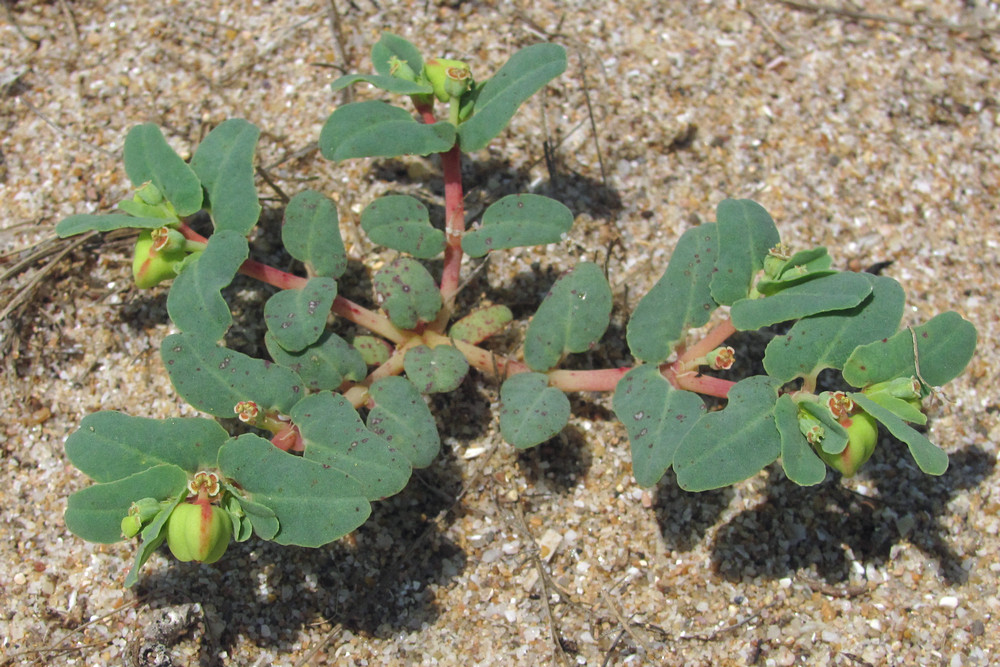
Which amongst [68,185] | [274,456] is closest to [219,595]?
[274,456]

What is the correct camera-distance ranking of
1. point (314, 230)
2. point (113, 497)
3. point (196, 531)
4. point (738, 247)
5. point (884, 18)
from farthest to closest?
point (884, 18)
point (314, 230)
point (738, 247)
point (113, 497)
point (196, 531)

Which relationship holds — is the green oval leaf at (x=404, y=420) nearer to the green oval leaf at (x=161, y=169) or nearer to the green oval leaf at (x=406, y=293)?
the green oval leaf at (x=406, y=293)

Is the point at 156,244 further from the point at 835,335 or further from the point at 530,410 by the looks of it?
the point at 835,335

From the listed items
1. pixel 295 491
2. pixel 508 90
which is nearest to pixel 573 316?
pixel 508 90

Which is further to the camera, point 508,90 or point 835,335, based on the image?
point 508,90

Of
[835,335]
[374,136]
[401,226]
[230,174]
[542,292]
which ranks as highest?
[374,136]

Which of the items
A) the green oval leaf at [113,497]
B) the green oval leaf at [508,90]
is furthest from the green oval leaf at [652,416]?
the green oval leaf at [113,497]
